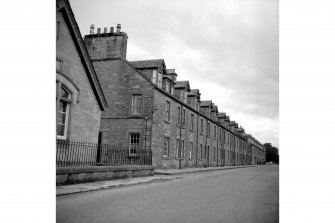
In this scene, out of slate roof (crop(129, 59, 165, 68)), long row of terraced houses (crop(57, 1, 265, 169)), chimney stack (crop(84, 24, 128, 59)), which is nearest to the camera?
long row of terraced houses (crop(57, 1, 265, 169))

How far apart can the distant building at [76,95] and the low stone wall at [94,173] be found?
1.87 metres

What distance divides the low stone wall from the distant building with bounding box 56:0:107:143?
73.7 inches

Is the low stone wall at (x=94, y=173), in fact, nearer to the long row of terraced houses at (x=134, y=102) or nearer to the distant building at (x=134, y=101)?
the long row of terraced houses at (x=134, y=102)

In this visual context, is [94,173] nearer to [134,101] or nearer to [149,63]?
[134,101]

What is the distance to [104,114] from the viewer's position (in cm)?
2050

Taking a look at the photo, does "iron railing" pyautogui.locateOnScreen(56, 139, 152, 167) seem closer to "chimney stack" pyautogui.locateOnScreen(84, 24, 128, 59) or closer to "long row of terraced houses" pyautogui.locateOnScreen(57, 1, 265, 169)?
"long row of terraced houses" pyautogui.locateOnScreen(57, 1, 265, 169)

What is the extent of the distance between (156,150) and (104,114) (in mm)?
Result: 4403

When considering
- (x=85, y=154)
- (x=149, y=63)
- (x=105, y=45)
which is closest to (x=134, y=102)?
(x=149, y=63)

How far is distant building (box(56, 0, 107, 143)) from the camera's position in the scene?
10.9 meters

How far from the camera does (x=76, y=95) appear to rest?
11859mm

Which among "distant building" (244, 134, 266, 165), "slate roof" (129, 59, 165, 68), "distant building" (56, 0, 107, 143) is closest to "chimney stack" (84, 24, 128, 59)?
"slate roof" (129, 59, 165, 68)
